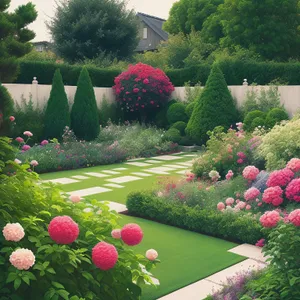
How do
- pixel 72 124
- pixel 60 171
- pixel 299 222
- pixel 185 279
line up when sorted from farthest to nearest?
pixel 72 124, pixel 60 171, pixel 185 279, pixel 299 222

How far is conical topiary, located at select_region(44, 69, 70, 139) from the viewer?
13.4m

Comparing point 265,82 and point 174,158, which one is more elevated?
point 265,82

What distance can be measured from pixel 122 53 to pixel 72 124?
452 inches

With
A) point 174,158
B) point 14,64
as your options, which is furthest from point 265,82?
point 14,64

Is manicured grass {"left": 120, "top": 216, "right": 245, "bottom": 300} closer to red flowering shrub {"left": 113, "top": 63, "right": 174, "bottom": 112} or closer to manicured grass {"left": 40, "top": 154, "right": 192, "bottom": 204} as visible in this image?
manicured grass {"left": 40, "top": 154, "right": 192, "bottom": 204}

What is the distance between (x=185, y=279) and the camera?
413 cm

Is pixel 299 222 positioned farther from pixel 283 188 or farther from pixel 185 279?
pixel 283 188

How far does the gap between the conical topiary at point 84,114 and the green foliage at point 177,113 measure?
339 centimetres

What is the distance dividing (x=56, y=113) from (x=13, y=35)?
4120 mm

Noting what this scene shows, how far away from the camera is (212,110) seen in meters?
14.7

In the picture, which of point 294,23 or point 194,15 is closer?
point 294,23

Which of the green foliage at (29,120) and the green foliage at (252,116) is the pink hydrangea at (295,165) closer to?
the green foliage at (252,116)

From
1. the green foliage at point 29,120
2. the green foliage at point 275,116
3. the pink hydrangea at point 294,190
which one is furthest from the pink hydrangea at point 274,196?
the green foliage at point 29,120

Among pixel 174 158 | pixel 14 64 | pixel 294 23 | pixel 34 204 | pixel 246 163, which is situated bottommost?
pixel 174 158
